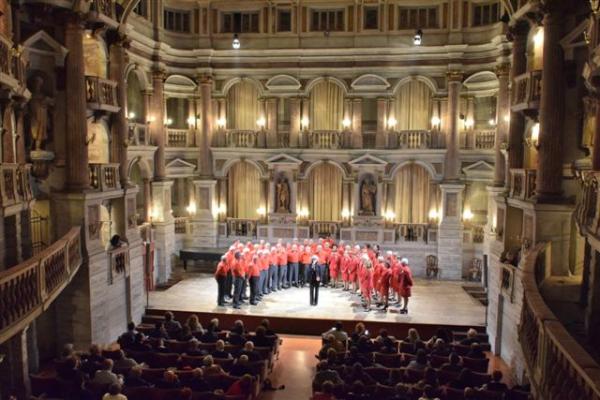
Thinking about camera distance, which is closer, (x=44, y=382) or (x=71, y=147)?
(x=44, y=382)

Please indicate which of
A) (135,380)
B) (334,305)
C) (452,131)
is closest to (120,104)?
(334,305)

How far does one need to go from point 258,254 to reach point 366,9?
12567 millimetres

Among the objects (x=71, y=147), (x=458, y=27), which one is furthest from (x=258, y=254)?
(x=458, y=27)

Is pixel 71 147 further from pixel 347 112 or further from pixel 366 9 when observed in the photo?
pixel 366 9

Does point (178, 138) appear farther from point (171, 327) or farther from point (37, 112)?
point (171, 327)

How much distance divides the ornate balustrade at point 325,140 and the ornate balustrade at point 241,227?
4589mm

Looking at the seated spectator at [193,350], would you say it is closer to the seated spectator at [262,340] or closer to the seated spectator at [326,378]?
the seated spectator at [262,340]

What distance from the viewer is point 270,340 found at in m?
13.6

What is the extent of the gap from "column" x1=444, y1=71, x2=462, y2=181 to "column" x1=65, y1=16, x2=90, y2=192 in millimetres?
15330

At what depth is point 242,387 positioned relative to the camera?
407 inches

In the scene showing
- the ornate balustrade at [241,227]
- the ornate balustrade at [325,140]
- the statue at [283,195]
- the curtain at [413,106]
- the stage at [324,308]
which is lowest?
the stage at [324,308]

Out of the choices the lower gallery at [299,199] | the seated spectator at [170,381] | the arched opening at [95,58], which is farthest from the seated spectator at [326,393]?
the arched opening at [95,58]

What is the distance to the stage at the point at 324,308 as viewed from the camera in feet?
57.1

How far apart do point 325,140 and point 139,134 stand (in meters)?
8.27
